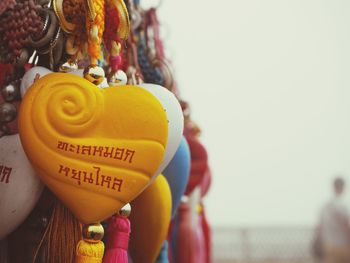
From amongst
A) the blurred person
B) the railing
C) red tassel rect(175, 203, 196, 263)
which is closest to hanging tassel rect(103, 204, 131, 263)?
red tassel rect(175, 203, 196, 263)

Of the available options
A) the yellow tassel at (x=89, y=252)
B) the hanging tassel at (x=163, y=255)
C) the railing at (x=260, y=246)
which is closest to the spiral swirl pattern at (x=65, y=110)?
the yellow tassel at (x=89, y=252)

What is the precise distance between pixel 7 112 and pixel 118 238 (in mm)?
163

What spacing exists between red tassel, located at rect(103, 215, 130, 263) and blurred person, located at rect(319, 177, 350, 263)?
1.82 metres

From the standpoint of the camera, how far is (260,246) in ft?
12.4

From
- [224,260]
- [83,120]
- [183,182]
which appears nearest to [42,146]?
[83,120]

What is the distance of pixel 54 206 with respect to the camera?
64cm

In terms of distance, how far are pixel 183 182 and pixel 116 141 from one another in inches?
9.8

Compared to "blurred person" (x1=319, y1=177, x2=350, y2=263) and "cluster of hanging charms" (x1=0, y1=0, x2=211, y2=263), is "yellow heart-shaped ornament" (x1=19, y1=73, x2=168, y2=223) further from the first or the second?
"blurred person" (x1=319, y1=177, x2=350, y2=263)

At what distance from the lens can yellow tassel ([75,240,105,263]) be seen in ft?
1.92

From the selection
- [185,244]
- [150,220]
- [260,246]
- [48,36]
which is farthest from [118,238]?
[260,246]

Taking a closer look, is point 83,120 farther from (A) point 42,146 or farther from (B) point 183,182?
(B) point 183,182

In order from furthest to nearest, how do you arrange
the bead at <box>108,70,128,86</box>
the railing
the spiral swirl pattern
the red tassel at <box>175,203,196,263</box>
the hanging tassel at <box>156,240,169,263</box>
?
the railing
the red tassel at <box>175,203,196,263</box>
the hanging tassel at <box>156,240,169,263</box>
the bead at <box>108,70,128,86</box>
the spiral swirl pattern

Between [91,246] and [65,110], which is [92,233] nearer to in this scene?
[91,246]

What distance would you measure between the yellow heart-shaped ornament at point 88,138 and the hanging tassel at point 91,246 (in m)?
0.01
